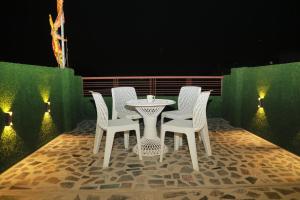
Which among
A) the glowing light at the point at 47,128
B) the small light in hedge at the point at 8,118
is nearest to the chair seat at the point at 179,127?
the small light in hedge at the point at 8,118

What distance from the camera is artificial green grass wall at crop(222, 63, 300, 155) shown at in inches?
150

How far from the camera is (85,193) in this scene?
8.64 ft

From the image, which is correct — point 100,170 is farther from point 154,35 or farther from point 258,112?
point 154,35

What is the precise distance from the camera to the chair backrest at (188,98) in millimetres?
4531

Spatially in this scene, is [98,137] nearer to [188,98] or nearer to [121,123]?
[121,123]

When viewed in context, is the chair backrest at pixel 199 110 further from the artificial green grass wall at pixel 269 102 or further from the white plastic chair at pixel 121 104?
the artificial green grass wall at pixel 269 102

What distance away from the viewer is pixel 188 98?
4.64 metres

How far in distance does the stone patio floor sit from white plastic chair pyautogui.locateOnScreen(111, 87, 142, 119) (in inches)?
24.8

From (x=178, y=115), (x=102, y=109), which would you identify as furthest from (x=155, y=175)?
(x=178, y=115)

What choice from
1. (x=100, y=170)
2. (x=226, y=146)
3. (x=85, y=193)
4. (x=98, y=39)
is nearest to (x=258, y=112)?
(x=226, y=146)

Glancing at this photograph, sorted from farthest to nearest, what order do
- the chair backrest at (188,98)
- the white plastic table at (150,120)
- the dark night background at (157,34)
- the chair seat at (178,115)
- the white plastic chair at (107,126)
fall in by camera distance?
the dark night background at (157,34) < the chair backrest at (188,98) < the chair seat at (178,115) < the white plastic table at (150,120) < the white plastic chair at (107,126)

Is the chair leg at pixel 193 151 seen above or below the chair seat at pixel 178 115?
below

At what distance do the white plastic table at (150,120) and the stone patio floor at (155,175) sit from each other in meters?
0.22

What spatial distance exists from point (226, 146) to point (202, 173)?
1326 millimetres
